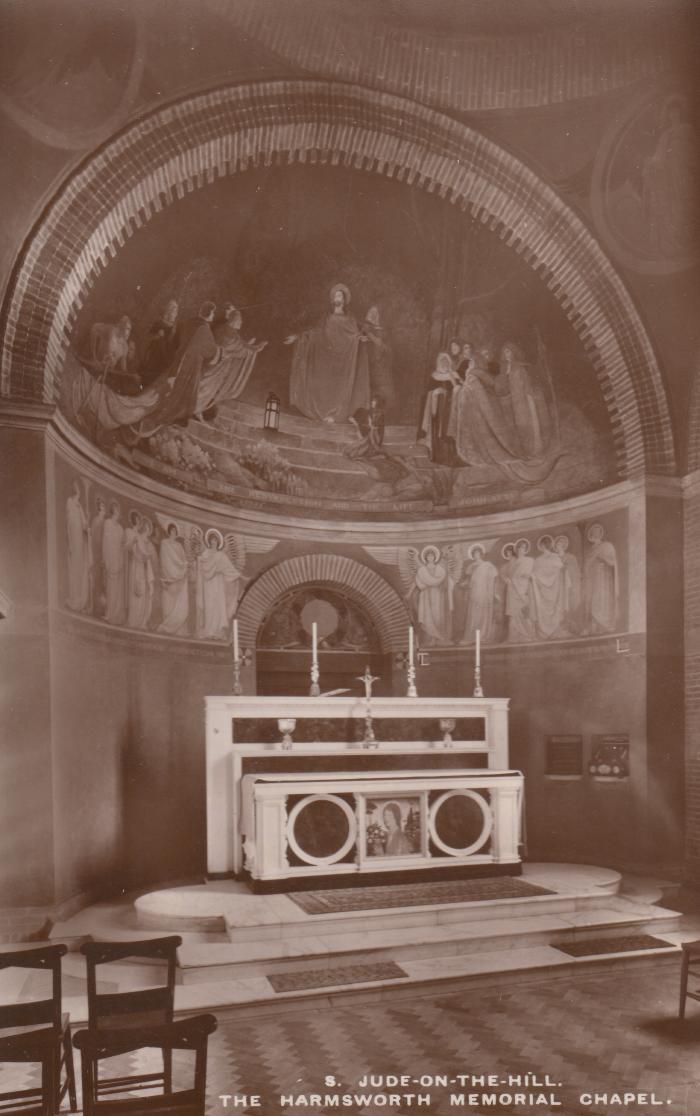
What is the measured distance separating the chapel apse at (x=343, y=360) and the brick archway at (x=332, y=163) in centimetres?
44

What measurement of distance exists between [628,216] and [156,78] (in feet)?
16.5

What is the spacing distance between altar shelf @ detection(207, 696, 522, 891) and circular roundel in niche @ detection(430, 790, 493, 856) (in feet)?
0.03

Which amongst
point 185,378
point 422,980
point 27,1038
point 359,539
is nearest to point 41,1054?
point 27,1038

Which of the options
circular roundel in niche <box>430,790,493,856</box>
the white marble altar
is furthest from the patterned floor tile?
circular roundel in niche <box>430,790,493,856</box>

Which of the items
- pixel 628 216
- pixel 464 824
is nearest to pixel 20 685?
pixel 464 824

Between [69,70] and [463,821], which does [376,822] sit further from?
[69,70]

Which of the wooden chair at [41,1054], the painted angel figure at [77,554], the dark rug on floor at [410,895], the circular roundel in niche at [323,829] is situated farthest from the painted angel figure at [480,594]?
the wooden chair at [41,1054]

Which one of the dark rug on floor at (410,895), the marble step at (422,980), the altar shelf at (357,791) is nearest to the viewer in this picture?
the marble step at (422,980)

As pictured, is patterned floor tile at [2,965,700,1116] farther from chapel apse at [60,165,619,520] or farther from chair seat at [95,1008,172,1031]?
chapel apse at [60,165,619,520]

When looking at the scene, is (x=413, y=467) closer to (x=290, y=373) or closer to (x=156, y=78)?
(x=290, y=373)

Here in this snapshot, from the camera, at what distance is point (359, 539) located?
11859mm

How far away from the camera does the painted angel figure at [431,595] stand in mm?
11883

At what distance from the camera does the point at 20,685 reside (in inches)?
299

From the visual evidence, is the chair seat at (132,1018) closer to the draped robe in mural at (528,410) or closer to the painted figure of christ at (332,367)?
the painted figure of christ at (332,367)
